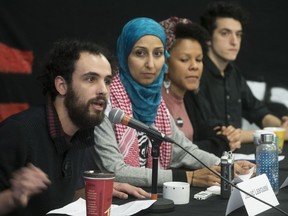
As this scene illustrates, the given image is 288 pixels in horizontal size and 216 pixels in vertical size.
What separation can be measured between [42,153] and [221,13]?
223 centimetres

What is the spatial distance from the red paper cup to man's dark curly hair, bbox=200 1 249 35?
2.55 m

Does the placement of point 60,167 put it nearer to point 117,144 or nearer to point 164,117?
point 117,144

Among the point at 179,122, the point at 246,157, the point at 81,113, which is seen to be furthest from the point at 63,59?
the point at 179,122

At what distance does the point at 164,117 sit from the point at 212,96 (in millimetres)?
1106

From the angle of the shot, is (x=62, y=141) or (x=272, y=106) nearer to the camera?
(x=62, y=141)

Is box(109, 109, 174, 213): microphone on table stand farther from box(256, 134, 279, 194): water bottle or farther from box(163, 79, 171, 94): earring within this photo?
box(163, 79, 171, 94): earring

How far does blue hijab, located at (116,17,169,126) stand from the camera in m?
2.79

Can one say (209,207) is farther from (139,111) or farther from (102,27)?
(102,27)

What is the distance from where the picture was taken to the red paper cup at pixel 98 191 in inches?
65.2

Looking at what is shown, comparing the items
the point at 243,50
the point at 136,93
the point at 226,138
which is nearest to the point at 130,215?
the point at 136,93

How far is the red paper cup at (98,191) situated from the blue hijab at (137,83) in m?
1.09

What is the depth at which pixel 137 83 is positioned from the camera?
2.83m

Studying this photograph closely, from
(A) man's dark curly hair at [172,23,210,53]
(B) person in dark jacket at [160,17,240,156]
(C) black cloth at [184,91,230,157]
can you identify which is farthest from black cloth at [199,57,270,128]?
(A) man's dark curly hair at [172,23,210,53]

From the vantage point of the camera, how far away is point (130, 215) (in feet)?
6.28
